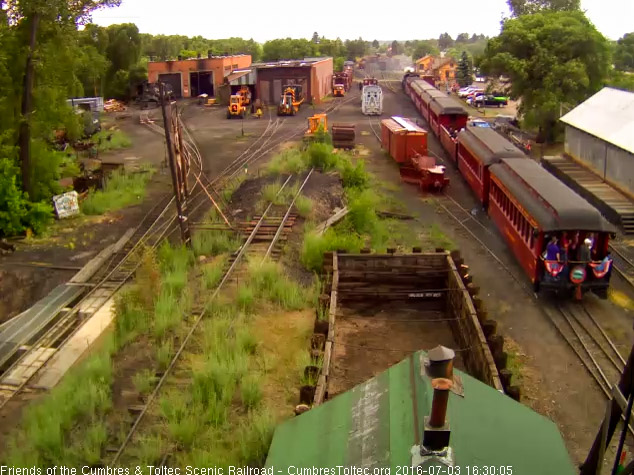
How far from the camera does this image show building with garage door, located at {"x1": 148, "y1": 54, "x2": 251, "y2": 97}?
59938 mm

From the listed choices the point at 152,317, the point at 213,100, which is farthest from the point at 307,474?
the point at 213,100

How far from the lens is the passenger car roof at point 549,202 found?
45.8ft

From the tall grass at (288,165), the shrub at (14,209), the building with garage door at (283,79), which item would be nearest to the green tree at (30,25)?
the shrub at (14,209)

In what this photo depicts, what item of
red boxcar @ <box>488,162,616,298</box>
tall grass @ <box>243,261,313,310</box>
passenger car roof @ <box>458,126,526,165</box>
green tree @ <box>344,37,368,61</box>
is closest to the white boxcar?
passenger car roof @ <box>458,126,526,165</box>

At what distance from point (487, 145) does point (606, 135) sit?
628cm

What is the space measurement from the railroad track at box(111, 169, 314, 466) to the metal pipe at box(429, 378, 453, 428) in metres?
5.66

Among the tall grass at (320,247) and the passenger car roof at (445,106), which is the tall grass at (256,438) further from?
the passenger car roof at (445,106)

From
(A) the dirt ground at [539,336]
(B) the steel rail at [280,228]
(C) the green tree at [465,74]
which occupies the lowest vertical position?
(A) the dirt ground at [539,336]

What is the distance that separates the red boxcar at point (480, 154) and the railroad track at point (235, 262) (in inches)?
250

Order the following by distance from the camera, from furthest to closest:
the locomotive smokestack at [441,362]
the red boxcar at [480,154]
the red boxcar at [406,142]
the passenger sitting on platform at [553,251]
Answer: the red boxcar at [406,142] < the red boxcar at [480,154] < the passenger sitting on platform at [553,251] < the locomotive smokestack at [441,362]

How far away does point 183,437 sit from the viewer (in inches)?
349

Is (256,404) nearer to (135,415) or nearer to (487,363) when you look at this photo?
(135,415)

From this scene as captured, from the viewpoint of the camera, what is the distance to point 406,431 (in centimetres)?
411

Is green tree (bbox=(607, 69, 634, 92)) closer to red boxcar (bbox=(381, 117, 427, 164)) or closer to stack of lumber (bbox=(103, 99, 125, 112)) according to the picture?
red boxcar (bbox=(381, 117, 427, 164))
